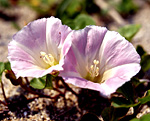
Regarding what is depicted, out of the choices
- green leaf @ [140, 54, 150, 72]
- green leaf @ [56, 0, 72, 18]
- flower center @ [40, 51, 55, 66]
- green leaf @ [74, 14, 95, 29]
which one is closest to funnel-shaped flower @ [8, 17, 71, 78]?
flower center @ [40, 51, 55, 66]

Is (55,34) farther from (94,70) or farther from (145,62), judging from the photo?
(145,62)

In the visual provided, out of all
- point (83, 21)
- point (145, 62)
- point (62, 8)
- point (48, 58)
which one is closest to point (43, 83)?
point (48, 58)

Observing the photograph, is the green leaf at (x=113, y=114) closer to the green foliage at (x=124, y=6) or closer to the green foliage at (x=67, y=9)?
the green foliage at (x=67, y=9)

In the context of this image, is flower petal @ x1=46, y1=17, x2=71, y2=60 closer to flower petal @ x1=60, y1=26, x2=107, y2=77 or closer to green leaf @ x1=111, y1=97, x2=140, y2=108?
flower petal @ x1=60, y1=26, x2=107, y2=77

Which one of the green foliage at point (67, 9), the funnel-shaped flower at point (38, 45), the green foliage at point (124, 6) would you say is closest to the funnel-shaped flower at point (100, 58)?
the funnel-shaped flower at point (38, 45)

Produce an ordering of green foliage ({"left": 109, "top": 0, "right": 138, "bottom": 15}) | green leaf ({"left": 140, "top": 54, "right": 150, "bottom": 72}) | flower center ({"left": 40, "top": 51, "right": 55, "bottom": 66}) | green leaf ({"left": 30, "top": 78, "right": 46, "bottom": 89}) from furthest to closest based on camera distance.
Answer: green foliage ({"left": 109, "top": 0, "right": 138, "bottom": 15}) → green leaf ({"left": 140, "top": 54, "right": 150, "bottom": 72}) → green leaf ({"left": 30, "top": 78, "right": 46, "bottom": 89}) → flower center ({"left": 40, "top": 51, "right": 55, "bottom": 66})

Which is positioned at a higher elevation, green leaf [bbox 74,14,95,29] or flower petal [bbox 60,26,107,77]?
green leaf [bbox 74,14,95,29]
